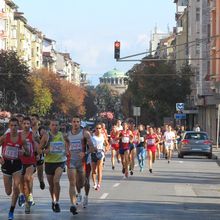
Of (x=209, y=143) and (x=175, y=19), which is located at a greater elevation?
(x=175, y=19)

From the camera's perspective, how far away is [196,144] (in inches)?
1815

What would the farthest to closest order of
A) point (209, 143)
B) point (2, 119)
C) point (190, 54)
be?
point (190, 54)
point (2, 119)
point (209, 143)

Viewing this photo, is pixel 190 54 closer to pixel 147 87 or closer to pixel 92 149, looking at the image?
pixel 147 87

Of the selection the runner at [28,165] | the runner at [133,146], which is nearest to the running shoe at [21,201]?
the runner at [28,165]

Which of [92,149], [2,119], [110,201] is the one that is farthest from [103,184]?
[2,119]

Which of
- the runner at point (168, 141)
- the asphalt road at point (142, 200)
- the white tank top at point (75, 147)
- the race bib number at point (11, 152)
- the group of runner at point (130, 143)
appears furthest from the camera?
the runner at point (168, 141)

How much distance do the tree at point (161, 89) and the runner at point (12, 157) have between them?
217 feet

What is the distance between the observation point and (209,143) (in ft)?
150

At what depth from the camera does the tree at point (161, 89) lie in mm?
81812

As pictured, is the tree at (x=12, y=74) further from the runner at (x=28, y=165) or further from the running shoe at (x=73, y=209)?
the running shoe at (x=73, y=209)

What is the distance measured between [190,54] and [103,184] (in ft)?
228

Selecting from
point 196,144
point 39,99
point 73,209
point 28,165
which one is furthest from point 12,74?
point 73,209

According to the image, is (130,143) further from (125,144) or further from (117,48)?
(117,48)

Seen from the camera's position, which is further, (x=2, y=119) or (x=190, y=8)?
(x=190, y=8)
